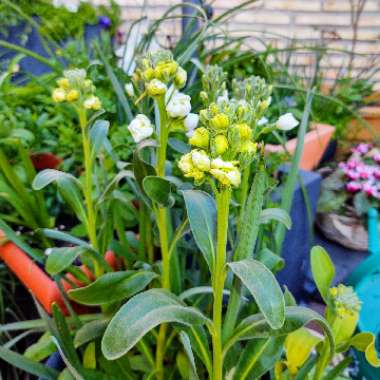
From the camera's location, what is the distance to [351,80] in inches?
69.8

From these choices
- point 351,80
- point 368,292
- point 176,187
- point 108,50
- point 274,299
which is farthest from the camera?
point 351,80

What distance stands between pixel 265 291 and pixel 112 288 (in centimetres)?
26

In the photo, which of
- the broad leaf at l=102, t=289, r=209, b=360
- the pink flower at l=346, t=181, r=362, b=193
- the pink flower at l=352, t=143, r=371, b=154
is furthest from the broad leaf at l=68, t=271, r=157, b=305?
the pink flower at l=352, t=143, r=371, b=154

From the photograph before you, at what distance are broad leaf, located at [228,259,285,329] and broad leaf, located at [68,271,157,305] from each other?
211 mm

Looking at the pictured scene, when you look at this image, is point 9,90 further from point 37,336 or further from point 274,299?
point 274,299

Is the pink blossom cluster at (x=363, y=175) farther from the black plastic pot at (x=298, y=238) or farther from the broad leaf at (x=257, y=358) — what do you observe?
the broad leaf at (x=257, y=358)

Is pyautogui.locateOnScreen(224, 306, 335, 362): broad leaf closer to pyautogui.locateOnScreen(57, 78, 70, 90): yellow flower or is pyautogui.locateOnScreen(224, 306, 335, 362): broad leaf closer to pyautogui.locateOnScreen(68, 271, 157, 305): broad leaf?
pyautogui.locateOnScreen(68, 271, 157, 305): broad leaf

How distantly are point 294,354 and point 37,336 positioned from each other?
561mm

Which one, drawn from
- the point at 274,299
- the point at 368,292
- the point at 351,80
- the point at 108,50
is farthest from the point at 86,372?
the point at 351,80

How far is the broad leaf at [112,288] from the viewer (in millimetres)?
538

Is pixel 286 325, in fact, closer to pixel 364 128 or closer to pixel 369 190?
pixel 369 190

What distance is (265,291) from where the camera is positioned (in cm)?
36

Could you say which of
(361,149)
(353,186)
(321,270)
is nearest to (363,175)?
(353,186)

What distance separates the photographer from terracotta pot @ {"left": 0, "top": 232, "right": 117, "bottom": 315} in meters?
0.71
